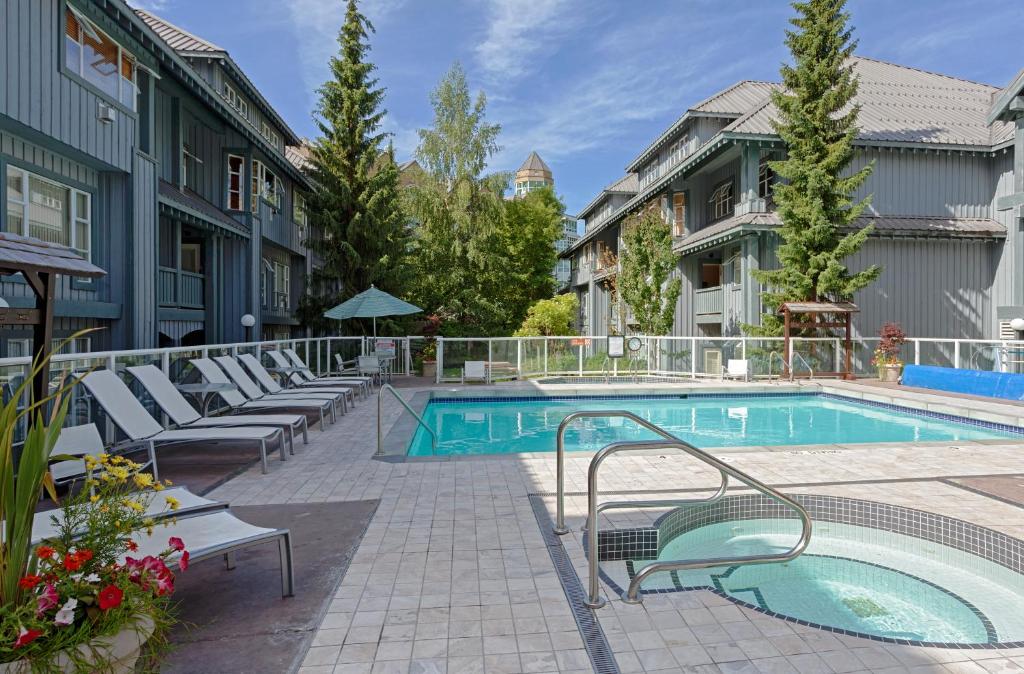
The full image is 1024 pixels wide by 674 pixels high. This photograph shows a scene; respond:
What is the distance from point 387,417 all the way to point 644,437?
435 centimetres

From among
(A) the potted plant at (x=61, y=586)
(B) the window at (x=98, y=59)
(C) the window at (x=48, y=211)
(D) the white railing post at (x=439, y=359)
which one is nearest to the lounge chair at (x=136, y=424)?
(A) the potted plant at (x=61, y=586)

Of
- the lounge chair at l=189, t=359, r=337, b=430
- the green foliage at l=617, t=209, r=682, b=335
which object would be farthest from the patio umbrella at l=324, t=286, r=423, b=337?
the green foliage at l=617, t=209, r=682, b=335

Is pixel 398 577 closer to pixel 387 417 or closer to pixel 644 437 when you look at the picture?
pixel 387 417

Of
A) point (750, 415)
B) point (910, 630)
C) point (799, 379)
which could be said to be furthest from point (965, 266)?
point (910, 630)

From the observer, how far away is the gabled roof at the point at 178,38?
55.1 feet

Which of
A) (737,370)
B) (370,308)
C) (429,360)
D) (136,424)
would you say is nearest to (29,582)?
(136,424)

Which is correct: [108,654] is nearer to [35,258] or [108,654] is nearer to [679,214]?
[35,258]

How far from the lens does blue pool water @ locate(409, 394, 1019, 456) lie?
985cm

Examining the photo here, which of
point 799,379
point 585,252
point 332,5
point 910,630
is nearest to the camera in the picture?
point 910,630

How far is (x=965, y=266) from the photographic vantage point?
18.2 metres

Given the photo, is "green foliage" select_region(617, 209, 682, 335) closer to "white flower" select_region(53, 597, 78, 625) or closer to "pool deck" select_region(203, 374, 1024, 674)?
"pool deck" select_region(203, 374, 1024, 674)

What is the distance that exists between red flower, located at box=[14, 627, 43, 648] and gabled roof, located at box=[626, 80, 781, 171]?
22001 mm

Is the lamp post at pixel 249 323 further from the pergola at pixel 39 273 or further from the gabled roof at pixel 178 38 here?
the pergola at pixel 39 273

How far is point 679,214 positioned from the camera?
73.8 feet
